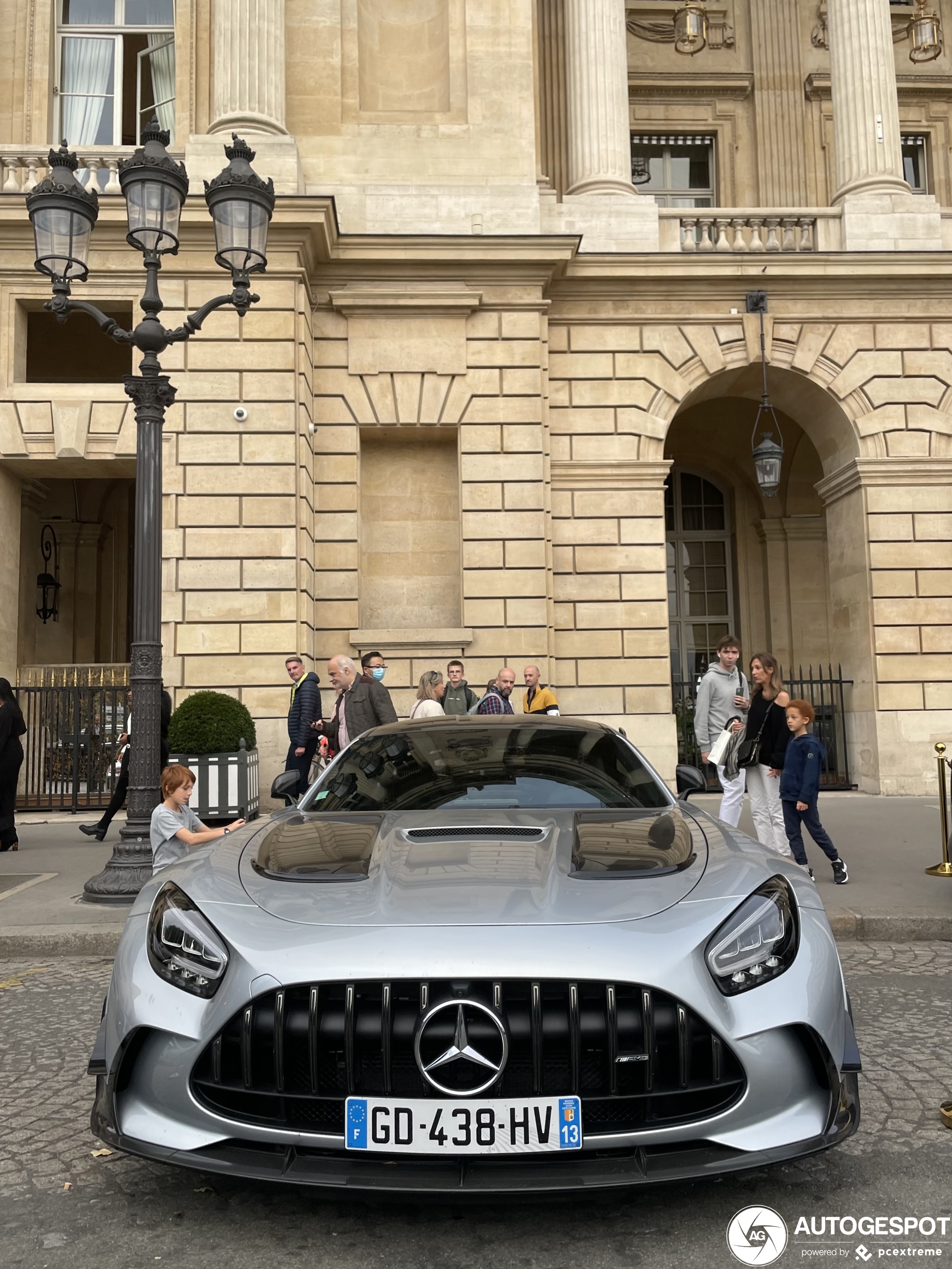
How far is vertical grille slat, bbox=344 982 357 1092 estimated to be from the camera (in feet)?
8.28

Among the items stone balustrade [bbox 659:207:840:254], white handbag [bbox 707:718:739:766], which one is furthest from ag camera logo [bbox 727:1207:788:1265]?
stone balustrade [bbox 659:207:840:254]

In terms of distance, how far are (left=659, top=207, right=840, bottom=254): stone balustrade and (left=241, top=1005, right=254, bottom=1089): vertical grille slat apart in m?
15.4

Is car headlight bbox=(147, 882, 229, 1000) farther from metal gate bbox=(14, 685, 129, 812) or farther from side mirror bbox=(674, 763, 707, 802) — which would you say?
metal gate bbox=(14, 685, 129, 812)

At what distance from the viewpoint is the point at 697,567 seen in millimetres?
21531

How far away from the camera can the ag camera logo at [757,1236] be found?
2537mm

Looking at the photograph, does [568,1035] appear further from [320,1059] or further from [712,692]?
[712,692]

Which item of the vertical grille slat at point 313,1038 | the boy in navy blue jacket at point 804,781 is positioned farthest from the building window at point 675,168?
the vertical grille slat at point 313,1038

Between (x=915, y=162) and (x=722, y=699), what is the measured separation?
16654 mm

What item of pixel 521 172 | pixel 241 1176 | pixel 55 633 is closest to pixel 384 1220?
pixel 241 1176

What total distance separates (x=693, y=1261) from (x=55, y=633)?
65.3 feet

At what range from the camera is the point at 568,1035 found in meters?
2.53

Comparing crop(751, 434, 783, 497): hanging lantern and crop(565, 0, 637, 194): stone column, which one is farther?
crop(565, 0, 637, 194): stone column

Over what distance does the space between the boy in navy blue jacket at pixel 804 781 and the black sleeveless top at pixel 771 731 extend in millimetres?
243

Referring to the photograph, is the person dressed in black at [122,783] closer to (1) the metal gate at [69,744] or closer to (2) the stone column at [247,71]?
(1) the metal gate at [69,744]
